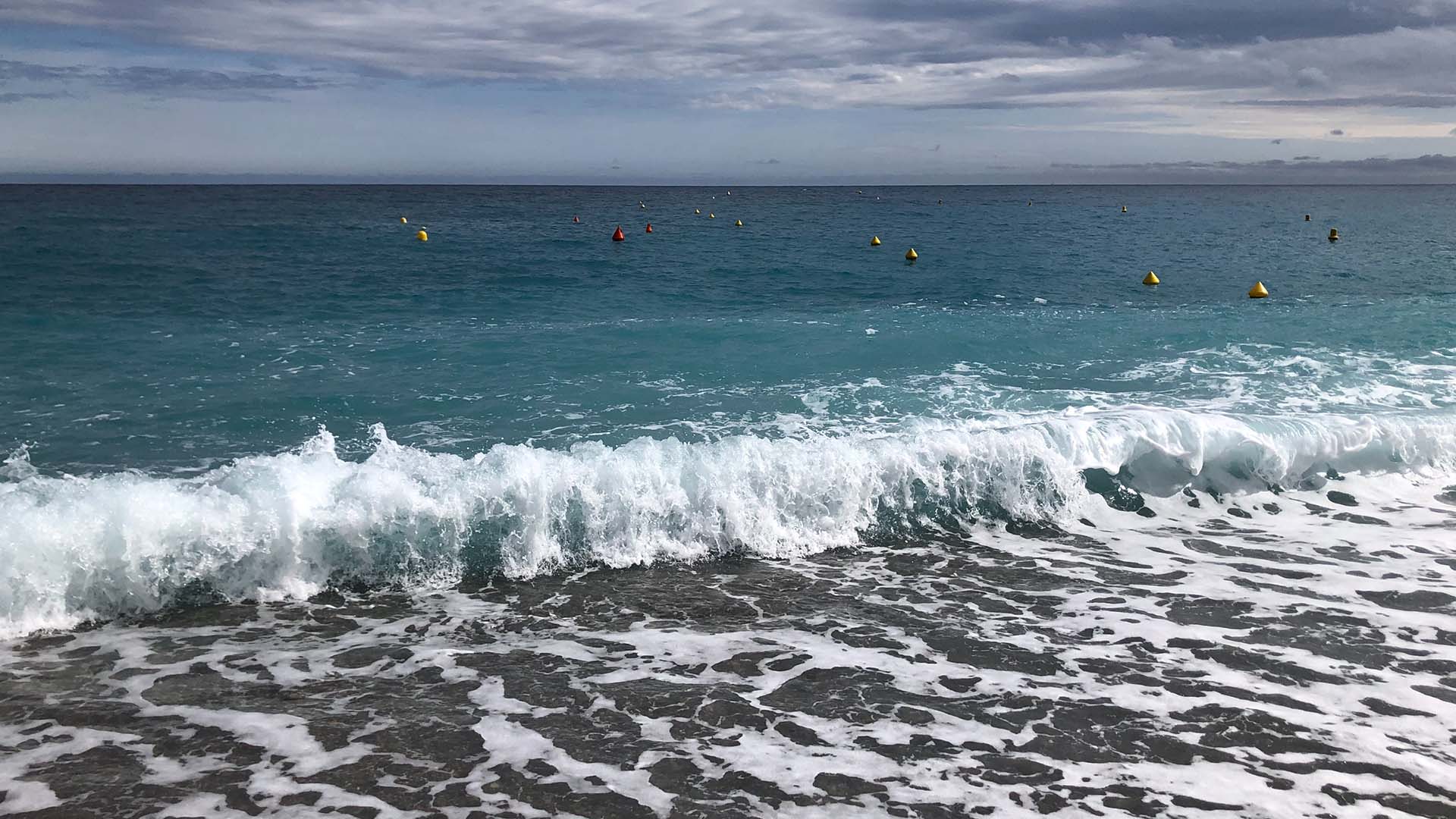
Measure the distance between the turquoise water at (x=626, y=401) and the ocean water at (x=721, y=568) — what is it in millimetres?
75

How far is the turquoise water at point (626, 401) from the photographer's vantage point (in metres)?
10.3

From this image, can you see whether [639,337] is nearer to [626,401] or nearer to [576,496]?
[626,401]

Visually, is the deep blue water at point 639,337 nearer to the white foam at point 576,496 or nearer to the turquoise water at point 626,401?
the turquoise water at point 626,401

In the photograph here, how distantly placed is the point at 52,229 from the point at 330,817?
55.9 metres

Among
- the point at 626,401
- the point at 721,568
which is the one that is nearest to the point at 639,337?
the point at 626,401

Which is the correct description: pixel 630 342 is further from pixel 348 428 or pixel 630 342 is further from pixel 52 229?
pixel 52 229

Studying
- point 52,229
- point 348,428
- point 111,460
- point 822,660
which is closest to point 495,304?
point 348,428

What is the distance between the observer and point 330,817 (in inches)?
226

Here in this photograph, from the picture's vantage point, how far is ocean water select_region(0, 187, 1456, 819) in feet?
20.7


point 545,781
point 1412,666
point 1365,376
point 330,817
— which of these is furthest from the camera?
point 1365,376

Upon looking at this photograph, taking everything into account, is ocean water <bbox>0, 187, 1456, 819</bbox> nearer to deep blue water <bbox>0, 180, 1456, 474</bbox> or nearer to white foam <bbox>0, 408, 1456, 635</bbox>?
white foam <bbox>0, 408, 1456, 635</bbox>

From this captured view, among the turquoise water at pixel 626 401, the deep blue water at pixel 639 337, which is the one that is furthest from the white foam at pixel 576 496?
the deep blue water at pixel 639 337

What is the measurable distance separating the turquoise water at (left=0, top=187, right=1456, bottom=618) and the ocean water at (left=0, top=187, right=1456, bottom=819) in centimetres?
8

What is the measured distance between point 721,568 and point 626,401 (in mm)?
5799
